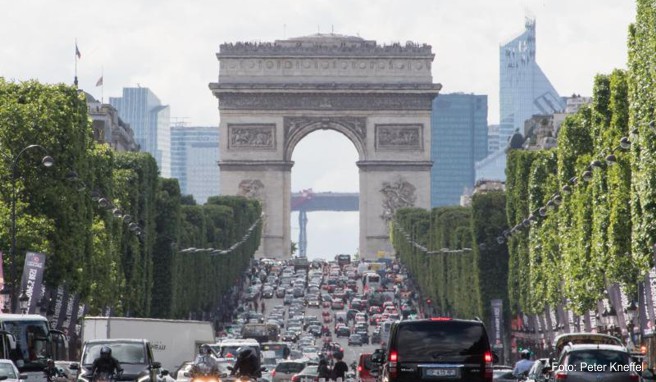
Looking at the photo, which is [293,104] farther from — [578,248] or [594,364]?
[594,364]

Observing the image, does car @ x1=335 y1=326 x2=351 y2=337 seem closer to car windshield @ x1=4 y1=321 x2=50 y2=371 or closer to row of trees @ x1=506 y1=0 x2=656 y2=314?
row of trees @ x1=506 y1=0 x2=656 y2=314

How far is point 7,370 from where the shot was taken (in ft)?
129

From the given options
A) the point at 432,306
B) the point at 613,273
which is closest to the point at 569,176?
the point at 613,273

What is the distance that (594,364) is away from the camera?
40.6m

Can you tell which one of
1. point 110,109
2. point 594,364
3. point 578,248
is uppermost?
point 110,109

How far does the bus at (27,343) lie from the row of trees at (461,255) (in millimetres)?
64505

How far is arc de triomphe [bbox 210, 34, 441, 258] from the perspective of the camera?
183m

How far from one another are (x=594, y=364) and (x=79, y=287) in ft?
112

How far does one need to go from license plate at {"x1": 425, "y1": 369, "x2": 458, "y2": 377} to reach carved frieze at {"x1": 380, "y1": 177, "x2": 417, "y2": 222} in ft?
480

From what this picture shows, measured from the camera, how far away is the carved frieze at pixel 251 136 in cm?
18325

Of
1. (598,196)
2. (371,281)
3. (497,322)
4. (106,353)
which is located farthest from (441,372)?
(371,281)

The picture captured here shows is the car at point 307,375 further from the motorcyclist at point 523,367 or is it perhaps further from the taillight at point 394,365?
the taillight at point 394,365

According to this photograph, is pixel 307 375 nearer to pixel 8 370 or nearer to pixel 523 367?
pixel 523 367

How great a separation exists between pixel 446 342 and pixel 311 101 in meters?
145
